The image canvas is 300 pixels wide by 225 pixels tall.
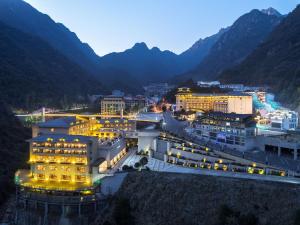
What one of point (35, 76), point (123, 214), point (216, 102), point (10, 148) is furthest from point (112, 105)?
point (123, 214)

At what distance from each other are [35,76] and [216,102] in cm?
5562

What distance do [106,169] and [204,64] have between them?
139822mm

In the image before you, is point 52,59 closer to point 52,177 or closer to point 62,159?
point 62,159

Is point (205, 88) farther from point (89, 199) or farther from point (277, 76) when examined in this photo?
point (89, 199)

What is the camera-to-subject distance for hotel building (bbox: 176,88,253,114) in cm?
6069

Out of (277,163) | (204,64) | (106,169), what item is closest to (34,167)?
(106,169)

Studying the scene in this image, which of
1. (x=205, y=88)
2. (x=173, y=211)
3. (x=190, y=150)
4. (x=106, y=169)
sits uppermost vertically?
(x=205, y=88)

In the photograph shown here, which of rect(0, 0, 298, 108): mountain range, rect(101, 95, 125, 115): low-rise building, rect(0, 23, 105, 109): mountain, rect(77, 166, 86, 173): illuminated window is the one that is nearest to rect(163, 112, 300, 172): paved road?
rect(77, 166, 86, 173): illuminated window

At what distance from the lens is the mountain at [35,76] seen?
74.9 meters

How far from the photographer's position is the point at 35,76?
90938 millimetres

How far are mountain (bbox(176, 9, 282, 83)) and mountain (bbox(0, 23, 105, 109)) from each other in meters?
60.0

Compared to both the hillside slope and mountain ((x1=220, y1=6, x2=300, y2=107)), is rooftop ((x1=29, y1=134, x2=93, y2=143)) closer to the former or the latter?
the hillside slope

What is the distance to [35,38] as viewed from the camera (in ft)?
409

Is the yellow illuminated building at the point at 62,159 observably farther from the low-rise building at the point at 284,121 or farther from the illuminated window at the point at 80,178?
the low-rise building at the point at 284,121
